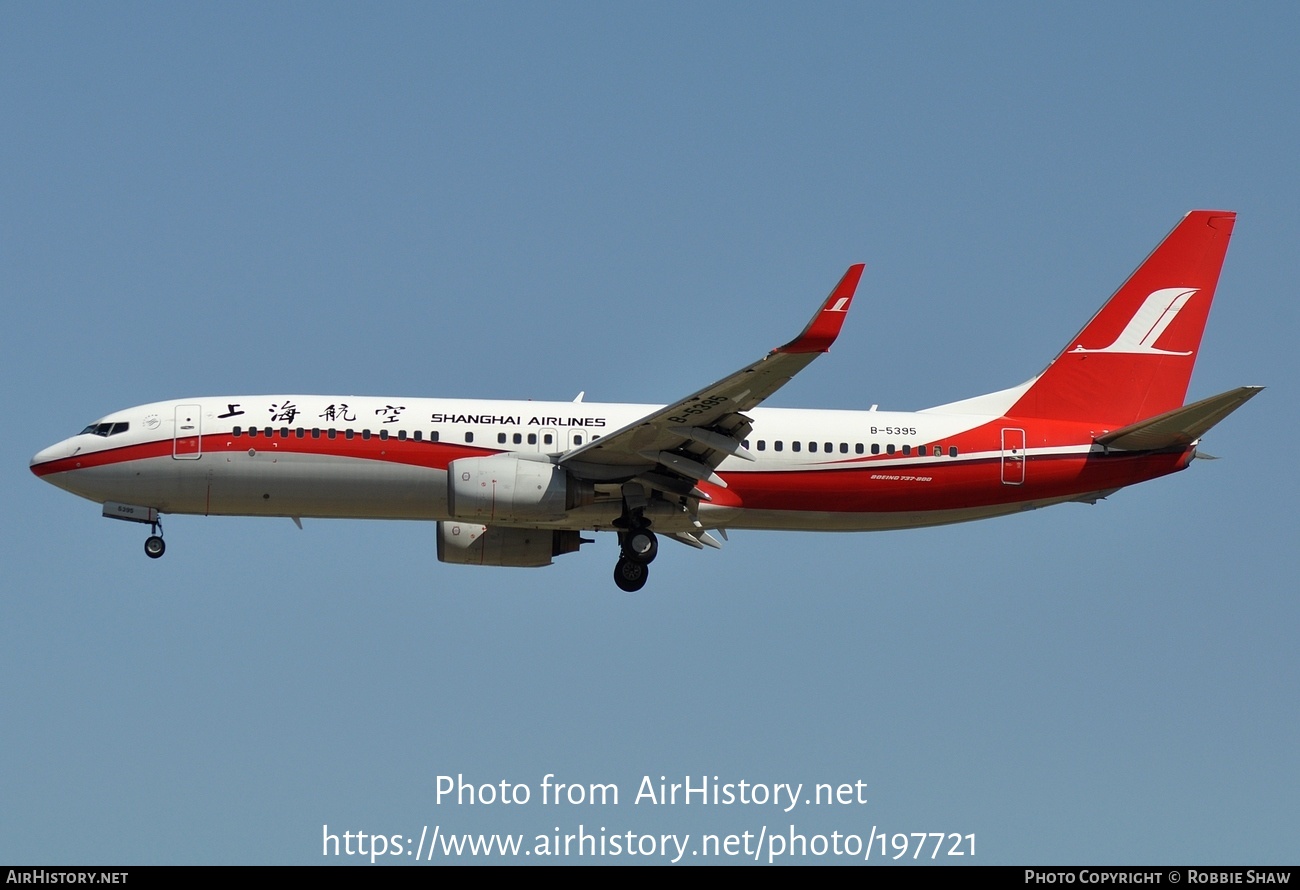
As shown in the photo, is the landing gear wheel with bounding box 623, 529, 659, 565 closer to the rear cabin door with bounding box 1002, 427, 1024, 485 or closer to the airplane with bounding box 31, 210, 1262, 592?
the airplane with bounding box 31, 210, 1262, 592

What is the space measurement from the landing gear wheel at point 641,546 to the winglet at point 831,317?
23.1 feet

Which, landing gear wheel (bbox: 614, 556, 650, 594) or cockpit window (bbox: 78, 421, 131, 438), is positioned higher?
cockpit window (bbox: 78, 421, 131, 438)

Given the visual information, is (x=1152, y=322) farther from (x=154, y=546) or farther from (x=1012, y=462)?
(x=154, y=546)

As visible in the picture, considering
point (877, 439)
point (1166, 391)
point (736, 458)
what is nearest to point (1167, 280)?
point (1166, 391)

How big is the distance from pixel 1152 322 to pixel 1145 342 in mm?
593

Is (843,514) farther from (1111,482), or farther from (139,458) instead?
(139,458)

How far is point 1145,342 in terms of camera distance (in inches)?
1607

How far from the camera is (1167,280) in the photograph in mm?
41406

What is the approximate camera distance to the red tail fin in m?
39.7

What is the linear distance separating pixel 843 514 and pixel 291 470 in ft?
39.7

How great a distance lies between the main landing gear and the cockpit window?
1113 centimetres

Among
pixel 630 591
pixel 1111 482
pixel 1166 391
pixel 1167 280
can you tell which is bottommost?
pixel 630 591

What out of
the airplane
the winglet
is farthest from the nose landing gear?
the winglet

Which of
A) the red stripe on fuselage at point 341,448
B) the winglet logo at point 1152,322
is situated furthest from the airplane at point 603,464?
the winglet logo at point 1152,322
